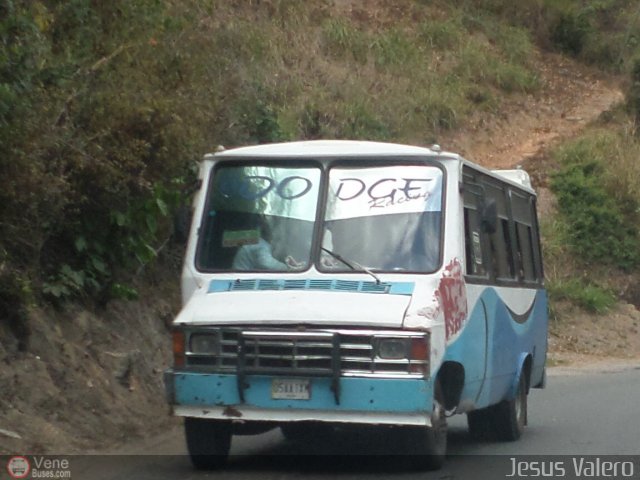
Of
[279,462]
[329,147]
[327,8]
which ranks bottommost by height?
[279,462]

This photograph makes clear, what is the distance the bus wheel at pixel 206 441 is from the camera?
9273 millimetres

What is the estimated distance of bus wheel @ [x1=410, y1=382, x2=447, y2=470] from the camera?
894cm

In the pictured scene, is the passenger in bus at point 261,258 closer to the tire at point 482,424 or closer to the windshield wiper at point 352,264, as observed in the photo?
the windshield wiper at point 352,264

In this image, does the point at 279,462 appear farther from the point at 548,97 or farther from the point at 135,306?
the point at 548,97

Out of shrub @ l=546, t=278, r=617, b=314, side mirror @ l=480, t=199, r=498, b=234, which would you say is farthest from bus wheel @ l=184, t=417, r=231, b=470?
shrub @ l=546, t=278, r=617, b=314

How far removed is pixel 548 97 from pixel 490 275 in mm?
24343

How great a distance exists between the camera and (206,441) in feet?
30.6

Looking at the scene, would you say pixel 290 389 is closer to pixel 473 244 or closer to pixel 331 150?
pixel 331 150

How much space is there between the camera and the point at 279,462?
9914mm

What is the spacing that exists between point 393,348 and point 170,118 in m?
4.38

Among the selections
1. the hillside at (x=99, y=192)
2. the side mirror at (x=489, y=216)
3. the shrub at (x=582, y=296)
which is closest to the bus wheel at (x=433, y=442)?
the side mirror at (x=489, y=216)

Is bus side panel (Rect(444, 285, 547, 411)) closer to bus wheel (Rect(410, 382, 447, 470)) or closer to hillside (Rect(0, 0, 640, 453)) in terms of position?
bus wheel (Rect(410, 382, 447, 470))

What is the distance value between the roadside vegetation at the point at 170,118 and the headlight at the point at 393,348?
3402 mm

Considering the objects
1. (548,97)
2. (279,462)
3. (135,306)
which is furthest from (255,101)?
(548,97)
